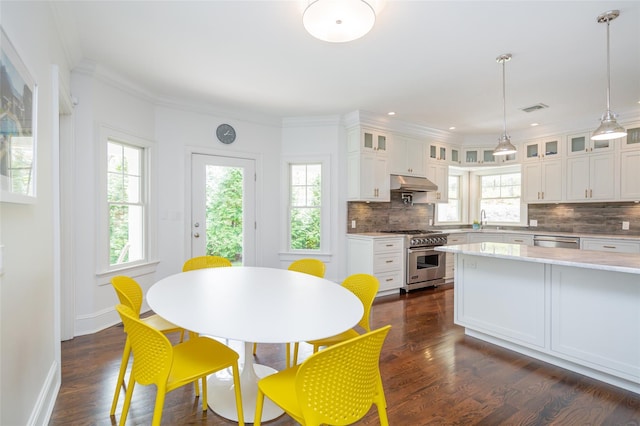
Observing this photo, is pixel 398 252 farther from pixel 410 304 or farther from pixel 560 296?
pixel 560 296

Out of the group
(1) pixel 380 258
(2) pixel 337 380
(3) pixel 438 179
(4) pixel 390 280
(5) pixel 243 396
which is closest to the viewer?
(2) pixel 337 380

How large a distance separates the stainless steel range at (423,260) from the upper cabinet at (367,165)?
81 centimetres

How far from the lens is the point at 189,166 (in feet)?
13.7

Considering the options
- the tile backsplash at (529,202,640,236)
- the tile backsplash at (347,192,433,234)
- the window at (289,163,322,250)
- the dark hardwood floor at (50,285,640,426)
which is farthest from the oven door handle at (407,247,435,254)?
the tile backsplash at (529,202,640,236)

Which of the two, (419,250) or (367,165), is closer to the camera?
(367,165)

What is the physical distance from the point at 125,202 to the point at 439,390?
3.55m

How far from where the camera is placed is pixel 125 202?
11.7ft

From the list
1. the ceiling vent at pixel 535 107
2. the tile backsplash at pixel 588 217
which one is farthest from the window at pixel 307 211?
the tile backsplash at pixel 588 217

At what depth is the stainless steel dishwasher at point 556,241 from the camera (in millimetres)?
4668

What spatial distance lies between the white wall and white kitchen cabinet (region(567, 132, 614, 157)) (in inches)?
248

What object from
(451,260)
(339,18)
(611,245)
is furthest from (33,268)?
(611,245)

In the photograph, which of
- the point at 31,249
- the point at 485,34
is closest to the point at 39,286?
the point at 31,249

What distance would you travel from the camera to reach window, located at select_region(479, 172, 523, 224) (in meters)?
6.02

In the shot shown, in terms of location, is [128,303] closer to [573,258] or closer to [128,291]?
[128,291]
